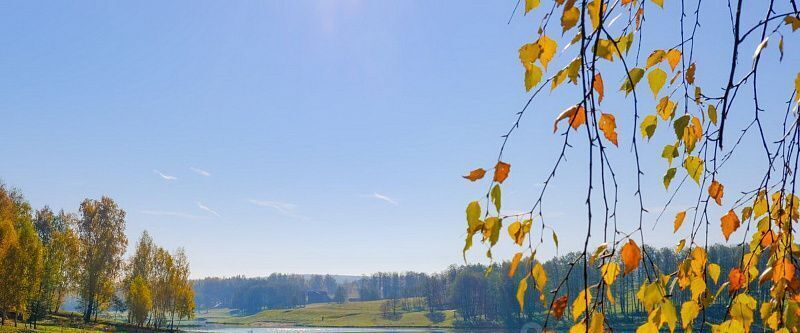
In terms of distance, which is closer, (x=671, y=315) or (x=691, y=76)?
(x=671, y=315)

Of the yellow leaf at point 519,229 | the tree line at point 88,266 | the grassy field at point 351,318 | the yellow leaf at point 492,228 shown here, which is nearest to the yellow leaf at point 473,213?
the yellow leaf at point 492,228

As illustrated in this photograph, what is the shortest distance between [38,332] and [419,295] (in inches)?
6237

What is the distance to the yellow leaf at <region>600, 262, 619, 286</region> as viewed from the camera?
158cm

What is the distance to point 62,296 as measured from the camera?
5331 cm

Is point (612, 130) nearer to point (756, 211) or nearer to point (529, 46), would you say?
point (529, 46)

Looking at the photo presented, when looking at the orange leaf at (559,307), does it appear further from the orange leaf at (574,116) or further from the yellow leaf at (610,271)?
the orange leaf at (574,116)

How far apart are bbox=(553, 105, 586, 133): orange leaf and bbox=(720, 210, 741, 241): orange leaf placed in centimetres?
96

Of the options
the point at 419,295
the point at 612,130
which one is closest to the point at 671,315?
the point at 612,130

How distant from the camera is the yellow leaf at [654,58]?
1848mm

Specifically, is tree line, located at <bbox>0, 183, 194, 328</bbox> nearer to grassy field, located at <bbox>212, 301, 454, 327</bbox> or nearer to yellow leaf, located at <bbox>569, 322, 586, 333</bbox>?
yellow leaf, located at <bbox>569, 322, 586, 333</bbox>

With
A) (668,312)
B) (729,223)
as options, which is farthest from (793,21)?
(668,312)

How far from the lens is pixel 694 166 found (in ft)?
6.90

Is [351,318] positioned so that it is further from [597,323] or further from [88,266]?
[597,323]

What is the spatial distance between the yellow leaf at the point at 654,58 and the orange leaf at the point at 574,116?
0.57 metres
